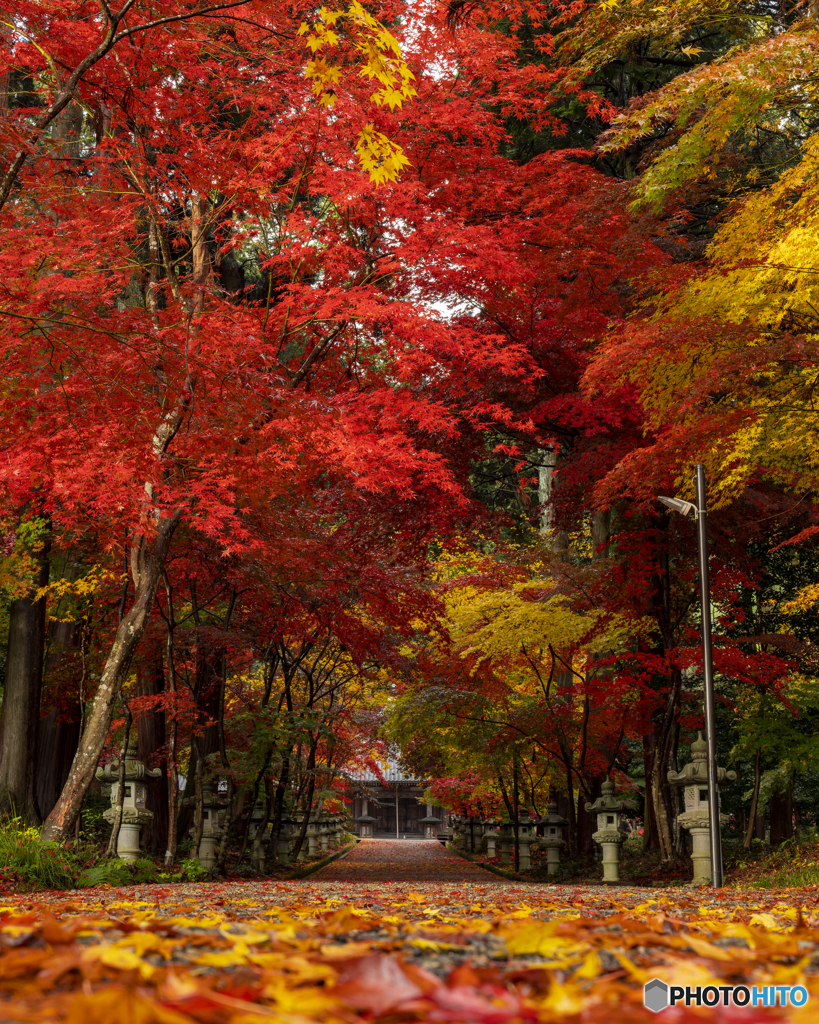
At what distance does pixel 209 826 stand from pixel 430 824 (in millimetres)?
27962

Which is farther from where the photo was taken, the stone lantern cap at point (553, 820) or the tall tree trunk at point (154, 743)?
the stone lantern cap at point (553, 820)

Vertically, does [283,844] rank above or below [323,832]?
above

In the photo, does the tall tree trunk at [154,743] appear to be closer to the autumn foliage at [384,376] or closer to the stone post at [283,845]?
the autumn foliage at [384,376]

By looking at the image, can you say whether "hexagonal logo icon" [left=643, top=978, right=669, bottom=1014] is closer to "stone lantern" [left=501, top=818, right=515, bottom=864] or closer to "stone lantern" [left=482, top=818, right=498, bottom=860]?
"stone lantern" [left=501, top=818, right=515, bottom=864]

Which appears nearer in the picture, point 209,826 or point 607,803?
point 209,826

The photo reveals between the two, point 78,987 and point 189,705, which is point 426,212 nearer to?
point 189,705

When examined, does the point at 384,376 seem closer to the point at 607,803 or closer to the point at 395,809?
the point at 607,803

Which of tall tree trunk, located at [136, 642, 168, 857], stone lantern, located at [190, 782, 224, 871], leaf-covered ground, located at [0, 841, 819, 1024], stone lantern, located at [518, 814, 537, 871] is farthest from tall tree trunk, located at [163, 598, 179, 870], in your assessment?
stone lantern, located at [518, 814, 537, 871]

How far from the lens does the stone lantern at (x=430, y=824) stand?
1432 inches

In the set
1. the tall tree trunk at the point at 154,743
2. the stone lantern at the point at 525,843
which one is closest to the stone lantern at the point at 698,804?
the stone lantern at the point at 525,843

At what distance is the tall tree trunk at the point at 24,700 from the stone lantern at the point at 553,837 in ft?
26.2

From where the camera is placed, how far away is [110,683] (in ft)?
26.7

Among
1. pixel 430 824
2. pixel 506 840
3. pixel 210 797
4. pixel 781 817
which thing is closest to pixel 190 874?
pixel 210 797
